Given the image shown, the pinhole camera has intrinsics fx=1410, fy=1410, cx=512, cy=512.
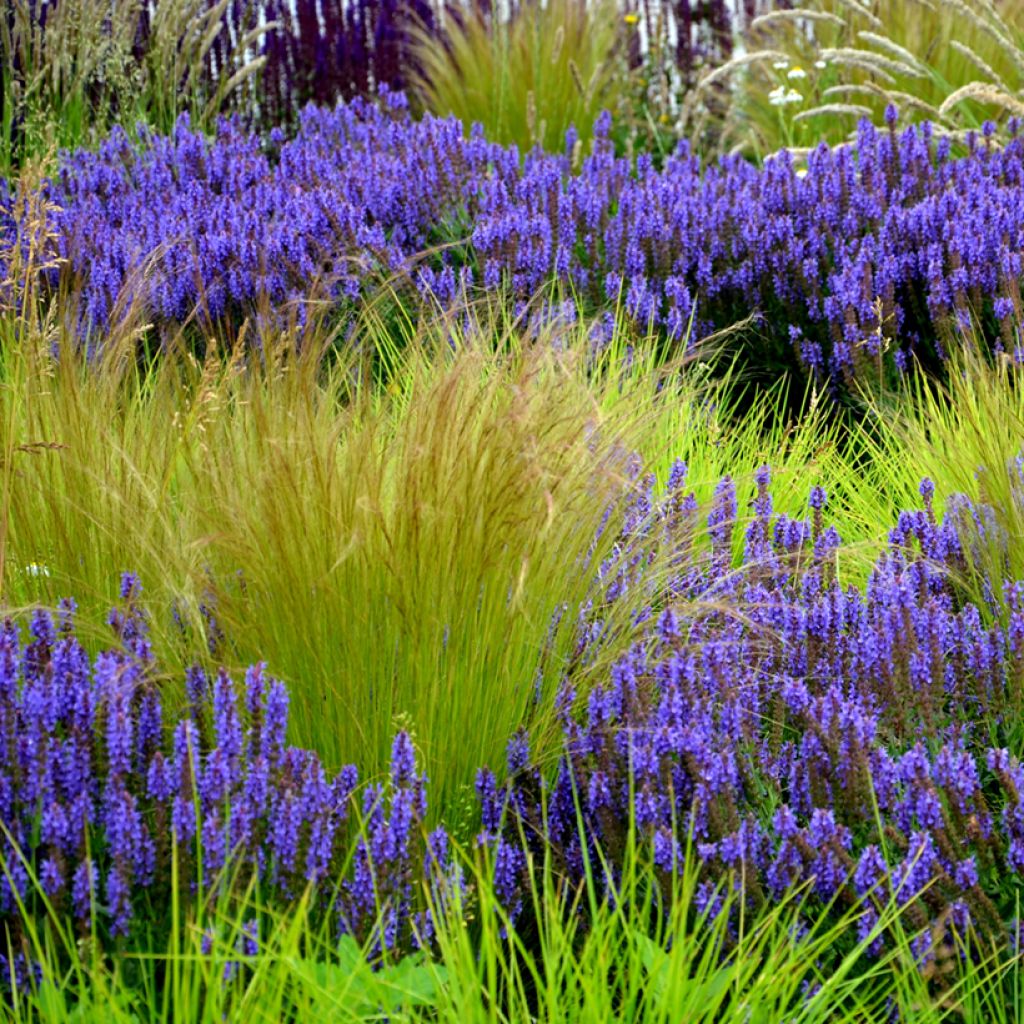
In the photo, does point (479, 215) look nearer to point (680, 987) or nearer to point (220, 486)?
point (220, 486)

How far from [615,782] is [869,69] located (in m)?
5.54

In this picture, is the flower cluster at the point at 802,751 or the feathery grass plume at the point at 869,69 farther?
the feathery grass plume at the point at 869,69

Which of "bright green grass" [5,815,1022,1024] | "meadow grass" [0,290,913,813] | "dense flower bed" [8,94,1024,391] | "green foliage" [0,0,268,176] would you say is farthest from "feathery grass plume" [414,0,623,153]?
"bright green grass" [5,815,1022,1024]

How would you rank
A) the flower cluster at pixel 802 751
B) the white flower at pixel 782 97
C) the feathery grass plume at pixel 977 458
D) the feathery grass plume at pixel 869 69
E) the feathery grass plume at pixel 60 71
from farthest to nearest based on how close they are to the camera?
the white flower at pixel 782 97
the feathery grass plume at pixel 869 69
the feathery grass plume at pixel 60 71
the feathery grass plume at pixel 977 458
the flower cluster at pixel 802 751

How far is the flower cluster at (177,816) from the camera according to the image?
1.85 meters

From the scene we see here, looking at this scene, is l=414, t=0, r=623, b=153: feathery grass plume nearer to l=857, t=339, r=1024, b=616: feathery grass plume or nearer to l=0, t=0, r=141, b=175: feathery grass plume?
l=0, t=0, r=141, b=175: feathery grass plume

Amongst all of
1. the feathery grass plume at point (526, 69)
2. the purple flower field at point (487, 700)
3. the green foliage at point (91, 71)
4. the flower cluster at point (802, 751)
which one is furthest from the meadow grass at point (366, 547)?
the feathery grass plume at point (526, 69)

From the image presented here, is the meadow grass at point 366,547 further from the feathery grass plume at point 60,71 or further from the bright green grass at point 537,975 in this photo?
the feathery grass plume at point 60,71

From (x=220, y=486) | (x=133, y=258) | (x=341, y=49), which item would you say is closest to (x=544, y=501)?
(x=220, y=486)

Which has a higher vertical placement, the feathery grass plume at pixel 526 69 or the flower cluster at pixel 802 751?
the feathery grass plume at pixel 526 69

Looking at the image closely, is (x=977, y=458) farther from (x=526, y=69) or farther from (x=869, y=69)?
(x=526, y=69)

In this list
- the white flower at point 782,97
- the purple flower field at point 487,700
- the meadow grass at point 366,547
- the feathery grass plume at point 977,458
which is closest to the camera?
the purple flower field at point 487,700

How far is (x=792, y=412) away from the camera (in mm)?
4758

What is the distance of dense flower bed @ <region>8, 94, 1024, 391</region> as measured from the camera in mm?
4352
